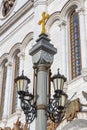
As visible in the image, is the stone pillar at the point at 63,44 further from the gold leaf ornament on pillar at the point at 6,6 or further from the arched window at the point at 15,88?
the gold leaf ornament on pillar at the point at 6,6

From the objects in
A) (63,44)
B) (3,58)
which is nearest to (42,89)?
(63,44)

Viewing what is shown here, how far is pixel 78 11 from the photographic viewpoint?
Answer: 1341 centimetres

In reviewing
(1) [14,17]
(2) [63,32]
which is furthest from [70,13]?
(1) [14,17]

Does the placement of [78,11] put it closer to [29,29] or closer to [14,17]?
[29,29]

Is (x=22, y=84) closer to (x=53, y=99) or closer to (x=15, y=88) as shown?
(x=53, y=99)

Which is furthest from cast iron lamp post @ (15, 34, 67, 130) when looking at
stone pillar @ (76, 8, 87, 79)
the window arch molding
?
the window arch molding

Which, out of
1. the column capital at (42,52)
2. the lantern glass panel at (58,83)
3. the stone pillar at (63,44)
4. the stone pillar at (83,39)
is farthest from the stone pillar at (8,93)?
the lantern glass panel at (58,83)

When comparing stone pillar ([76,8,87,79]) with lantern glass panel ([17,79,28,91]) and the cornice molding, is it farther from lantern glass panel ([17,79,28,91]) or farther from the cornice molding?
lantern glass panel ([17,79,28,91])

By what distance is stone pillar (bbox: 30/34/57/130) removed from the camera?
655 cm

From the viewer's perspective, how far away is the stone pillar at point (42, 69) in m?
6.55

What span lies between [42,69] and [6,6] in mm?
13571

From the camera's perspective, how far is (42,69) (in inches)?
274

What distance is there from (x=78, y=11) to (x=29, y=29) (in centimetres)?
391

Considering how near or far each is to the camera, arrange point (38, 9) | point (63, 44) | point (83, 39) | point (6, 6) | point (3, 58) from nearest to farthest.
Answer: point (83, 39) < point (63, 44) < point (38, 9) < point (3, 58) < point (6, 6)
